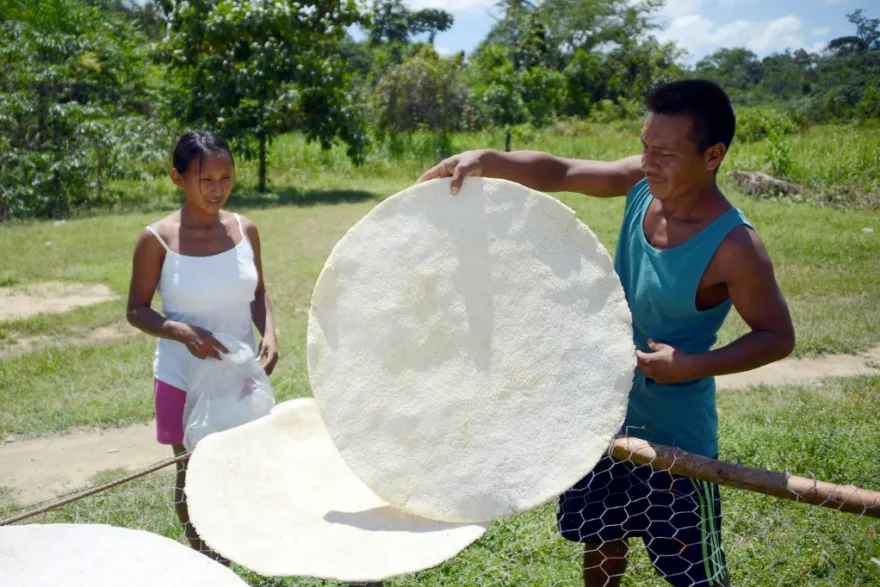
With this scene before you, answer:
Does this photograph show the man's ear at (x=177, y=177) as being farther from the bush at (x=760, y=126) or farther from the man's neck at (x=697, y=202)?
the bush at (x=760, y=126)

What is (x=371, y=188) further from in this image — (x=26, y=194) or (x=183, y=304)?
(x=183, y=304)

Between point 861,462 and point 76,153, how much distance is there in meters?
11.3

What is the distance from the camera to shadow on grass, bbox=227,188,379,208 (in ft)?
39.9

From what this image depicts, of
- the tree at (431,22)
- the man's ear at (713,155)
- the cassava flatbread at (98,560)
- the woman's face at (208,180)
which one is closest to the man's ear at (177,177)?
the woman's face at (208,180)

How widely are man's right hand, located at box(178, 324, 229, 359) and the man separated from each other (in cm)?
91

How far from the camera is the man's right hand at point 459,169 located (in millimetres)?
1725

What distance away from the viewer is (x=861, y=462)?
10.7 ft

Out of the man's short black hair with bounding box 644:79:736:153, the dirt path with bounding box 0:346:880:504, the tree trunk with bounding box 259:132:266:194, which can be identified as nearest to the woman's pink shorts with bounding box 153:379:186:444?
the dirt path with bounding box 0:346:880:504

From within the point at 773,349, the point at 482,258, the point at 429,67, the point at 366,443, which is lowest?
the point at 366,443

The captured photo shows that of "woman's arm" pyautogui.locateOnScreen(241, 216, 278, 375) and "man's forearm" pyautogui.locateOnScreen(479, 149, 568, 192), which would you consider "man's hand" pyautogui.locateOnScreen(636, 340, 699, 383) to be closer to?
"man's forearm" pyautogui.locateOnScreen(479, 149, 568, 192)

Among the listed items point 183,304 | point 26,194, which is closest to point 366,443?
point 183,304

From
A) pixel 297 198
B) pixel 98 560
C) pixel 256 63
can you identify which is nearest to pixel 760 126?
pixel 297 198

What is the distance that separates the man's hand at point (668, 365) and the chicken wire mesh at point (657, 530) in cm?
16

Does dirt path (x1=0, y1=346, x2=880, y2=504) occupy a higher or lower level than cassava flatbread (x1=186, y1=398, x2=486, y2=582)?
lower
